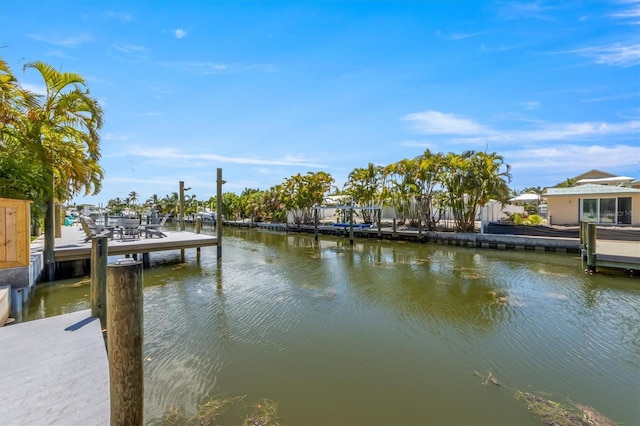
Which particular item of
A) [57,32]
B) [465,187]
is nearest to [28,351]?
[57,32]

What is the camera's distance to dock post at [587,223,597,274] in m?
11.2

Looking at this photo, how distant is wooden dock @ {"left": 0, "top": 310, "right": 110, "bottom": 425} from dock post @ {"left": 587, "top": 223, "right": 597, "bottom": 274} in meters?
14.9

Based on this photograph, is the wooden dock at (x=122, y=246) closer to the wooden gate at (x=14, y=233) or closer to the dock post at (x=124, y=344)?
the wooden gate at (x=14, y=233)

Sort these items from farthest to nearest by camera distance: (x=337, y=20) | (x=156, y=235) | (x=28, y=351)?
(x=156, y=235) → (x=337, y=20) → (x=28, y=351)

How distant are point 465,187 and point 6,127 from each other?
23532 millimetres

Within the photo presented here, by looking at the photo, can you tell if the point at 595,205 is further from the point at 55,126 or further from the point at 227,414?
the point at 55,126

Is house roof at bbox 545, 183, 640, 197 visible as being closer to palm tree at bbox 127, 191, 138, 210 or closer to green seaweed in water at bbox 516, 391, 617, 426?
green seaweed in water at bbox 516, 391, 617, 426

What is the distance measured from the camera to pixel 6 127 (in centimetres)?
880

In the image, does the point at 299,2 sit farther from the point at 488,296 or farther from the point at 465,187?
the point at 465,187

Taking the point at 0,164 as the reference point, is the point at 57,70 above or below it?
above

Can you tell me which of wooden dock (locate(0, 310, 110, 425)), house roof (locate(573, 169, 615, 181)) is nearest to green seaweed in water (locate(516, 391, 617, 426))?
wooden dock (locate(0, 310, 110, 425))

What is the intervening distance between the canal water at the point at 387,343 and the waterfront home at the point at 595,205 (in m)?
12.2

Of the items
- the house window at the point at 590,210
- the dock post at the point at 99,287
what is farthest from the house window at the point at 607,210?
the dock post at the point at 99,287

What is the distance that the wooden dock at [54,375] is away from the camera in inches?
106
